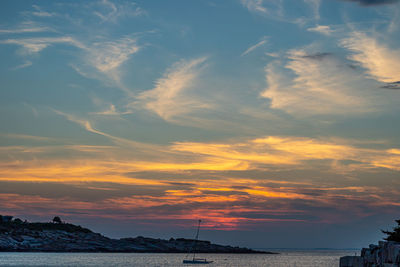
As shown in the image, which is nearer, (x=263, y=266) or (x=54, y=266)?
(x=54, y=266)

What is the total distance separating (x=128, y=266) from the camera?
170250mm

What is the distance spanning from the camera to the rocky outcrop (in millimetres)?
28531

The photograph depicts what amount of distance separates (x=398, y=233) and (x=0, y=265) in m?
135

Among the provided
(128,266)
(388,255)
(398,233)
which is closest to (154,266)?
(128,266)

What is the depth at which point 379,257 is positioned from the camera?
31.6m

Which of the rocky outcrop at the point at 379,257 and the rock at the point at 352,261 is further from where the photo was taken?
the rock at the point at 352,261

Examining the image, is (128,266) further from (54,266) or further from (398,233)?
(398,233)

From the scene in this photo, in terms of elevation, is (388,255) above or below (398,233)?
below

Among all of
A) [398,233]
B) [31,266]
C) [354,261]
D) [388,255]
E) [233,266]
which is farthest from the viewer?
[233,266]

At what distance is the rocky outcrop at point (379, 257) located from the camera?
28.5 meters

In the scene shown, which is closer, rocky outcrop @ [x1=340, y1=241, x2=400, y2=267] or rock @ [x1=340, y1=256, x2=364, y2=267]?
rocky outcrop @ [x1=340, y1=241, x2=400, y2=267]

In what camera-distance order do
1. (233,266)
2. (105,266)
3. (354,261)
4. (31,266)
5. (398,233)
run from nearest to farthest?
(354,261) < (398,233) < (31,266) < (105,266) < (233,266)

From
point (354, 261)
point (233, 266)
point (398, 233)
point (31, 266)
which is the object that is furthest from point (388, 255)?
point (233, 266)

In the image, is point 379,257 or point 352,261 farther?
point 352,261
